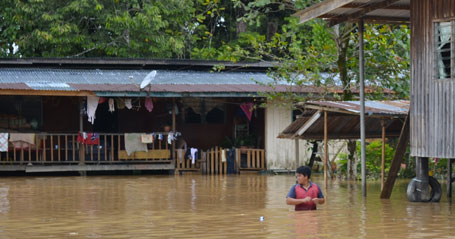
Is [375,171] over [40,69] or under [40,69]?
under

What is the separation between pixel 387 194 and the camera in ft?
52.3

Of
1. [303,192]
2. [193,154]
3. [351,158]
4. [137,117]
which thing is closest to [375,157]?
[351,158]

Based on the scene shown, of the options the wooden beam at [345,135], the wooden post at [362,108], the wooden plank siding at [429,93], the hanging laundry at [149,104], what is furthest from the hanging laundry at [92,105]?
the wooden plank siding at [429,93]

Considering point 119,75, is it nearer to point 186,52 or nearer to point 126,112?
point 126,112

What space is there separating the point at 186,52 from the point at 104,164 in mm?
12009

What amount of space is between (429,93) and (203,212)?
467 cm

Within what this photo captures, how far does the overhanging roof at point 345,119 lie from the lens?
1612 cm

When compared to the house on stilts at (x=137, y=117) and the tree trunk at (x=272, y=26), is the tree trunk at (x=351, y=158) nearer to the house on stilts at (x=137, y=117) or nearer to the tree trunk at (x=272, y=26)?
the house on stilts at (x=137, y=117)

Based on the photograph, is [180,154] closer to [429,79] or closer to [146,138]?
[146,138]

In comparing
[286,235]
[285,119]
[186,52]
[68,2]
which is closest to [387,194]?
[286,235]

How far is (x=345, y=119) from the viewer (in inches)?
702

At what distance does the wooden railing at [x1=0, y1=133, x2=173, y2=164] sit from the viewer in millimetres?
23672

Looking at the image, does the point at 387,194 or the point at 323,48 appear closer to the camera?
the point at 387,194

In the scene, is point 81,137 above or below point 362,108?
below
